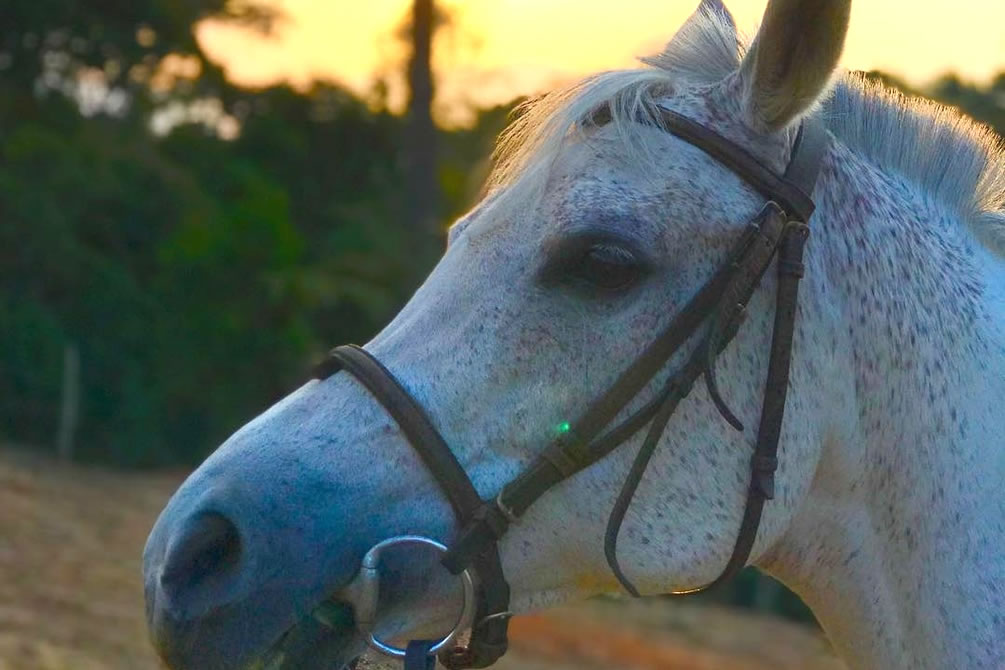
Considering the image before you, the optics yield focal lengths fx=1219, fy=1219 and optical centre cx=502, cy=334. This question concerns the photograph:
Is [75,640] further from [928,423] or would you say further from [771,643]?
[771,643]

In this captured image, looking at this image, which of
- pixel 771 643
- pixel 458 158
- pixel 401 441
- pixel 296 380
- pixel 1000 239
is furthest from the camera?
pixel 458 158

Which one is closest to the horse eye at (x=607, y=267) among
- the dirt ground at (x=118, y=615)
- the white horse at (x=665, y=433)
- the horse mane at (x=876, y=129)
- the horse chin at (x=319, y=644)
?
the white horse at (x=665, y=433)

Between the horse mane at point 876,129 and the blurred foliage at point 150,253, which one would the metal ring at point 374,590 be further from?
the blurred foliage at point 150,253

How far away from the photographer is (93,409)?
59.6ft

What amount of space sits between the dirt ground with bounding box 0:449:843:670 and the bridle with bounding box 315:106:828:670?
588cm

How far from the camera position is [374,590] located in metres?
2.25

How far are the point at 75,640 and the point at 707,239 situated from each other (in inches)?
288

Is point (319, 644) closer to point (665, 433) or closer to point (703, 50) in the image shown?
point (665, 433)

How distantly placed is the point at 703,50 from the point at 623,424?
89cm

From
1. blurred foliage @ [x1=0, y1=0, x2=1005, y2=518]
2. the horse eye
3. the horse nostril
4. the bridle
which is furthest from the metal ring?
blurred foliage @ [x1=0, y1=0, x2=1005, y2=518]

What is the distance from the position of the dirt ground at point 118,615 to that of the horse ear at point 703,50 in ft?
20.3

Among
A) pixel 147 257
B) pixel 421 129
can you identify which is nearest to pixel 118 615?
pixel 421 129

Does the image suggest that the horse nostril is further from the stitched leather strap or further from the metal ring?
the stitched leather strap

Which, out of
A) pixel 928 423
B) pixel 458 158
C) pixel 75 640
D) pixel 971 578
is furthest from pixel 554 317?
pixel 458 158
